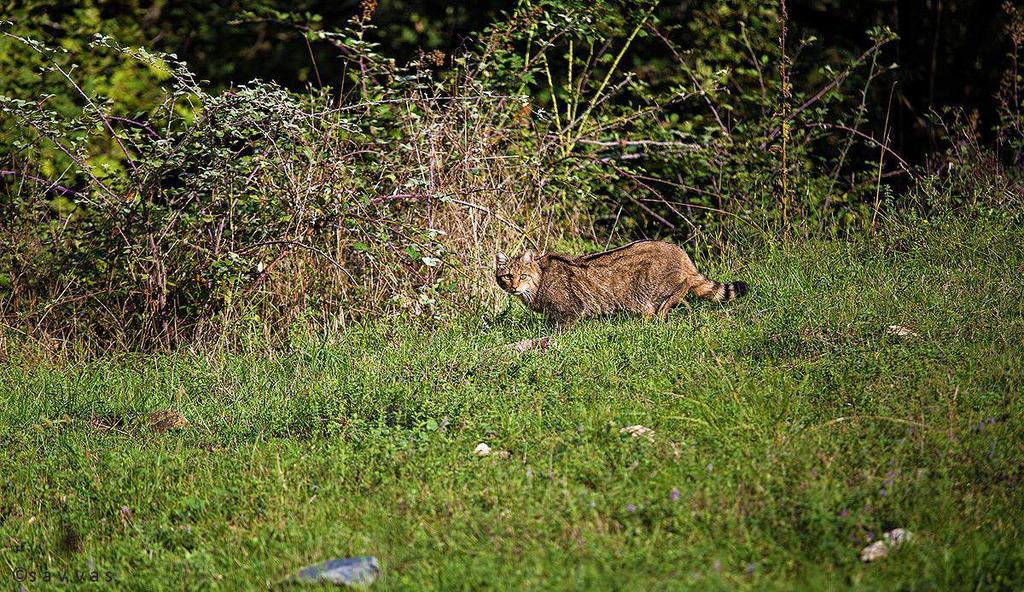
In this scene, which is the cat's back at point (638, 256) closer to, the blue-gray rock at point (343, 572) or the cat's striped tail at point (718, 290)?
the cat's striped tail at point (718, 290)

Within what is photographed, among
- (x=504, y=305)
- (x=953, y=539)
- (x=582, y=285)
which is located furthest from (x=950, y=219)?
(x=953, y=539)

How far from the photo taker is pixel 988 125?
1177 centimetres

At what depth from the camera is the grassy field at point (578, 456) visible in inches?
161

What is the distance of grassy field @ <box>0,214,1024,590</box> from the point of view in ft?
13.4

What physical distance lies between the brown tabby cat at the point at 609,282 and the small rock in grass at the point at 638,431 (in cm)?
229

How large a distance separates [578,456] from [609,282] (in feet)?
10.3

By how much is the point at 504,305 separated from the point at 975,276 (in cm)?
345

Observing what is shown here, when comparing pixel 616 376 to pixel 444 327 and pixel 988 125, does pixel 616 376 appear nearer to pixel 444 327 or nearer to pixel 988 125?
pixel 444 327

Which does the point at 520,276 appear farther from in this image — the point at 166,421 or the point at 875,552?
the point at 875,552

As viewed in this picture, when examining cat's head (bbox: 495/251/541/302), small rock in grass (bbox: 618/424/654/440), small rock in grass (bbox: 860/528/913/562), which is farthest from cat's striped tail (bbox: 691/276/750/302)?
small rock in grass (bbox: 860/528/913/562)

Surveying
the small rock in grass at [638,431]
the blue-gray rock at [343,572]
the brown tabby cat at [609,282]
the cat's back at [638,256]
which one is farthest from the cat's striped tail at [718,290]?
the blue-gray rock at [343,572]

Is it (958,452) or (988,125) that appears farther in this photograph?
→ (988,125)

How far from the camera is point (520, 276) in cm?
815

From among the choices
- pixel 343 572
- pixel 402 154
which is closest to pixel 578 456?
pixel 343 572
